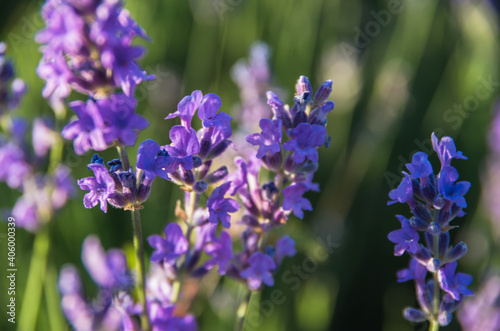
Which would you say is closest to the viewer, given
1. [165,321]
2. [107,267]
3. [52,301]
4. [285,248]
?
[165,321]

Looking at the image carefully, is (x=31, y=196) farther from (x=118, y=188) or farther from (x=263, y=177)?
(x=263, y=177)

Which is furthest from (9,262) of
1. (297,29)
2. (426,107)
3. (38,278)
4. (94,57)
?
(426,107)

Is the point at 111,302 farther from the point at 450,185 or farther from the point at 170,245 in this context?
the point at 450,185

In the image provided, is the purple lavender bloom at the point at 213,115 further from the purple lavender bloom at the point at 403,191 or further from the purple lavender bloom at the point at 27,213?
the purple lavender bloom at the point at 27,213

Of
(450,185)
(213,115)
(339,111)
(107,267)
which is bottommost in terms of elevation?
(107,267)

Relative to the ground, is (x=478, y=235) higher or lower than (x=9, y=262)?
higher

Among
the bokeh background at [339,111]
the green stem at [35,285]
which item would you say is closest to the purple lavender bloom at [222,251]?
the bokeh background at [339,111]

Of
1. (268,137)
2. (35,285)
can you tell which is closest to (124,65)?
(268,137)
